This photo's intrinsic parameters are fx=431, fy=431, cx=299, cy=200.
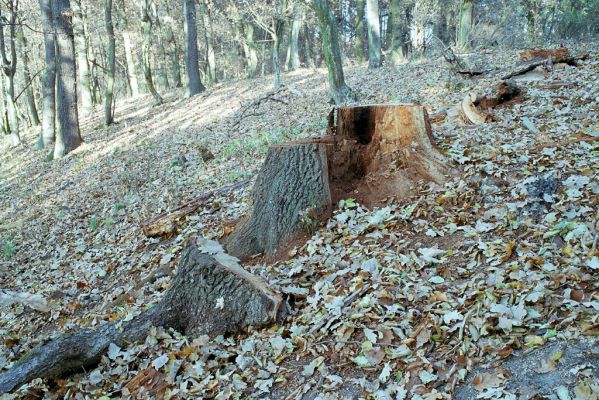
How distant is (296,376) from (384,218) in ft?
6.69

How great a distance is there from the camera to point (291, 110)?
40.3 feet

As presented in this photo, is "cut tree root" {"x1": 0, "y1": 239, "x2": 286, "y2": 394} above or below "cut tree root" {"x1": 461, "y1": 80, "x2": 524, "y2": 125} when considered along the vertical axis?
below

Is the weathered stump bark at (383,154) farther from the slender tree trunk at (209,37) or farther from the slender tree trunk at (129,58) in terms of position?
the slender tree trunk at (209,37)

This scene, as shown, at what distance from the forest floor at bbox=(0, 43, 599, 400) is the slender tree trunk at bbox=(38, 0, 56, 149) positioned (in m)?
9.11

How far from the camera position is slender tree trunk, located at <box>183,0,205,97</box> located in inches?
760

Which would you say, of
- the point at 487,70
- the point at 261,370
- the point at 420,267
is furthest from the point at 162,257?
the point at 487,70

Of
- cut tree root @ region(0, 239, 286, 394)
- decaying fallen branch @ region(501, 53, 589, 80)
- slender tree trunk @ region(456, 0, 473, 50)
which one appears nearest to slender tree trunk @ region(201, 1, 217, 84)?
slender tree trunk @ region(456, 0, 473, 50)

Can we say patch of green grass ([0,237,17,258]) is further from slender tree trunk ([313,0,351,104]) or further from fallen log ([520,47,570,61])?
fallen log ([520,47,570,61])

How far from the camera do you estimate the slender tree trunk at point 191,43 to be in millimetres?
19312

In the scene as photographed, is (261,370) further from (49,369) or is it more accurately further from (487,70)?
(487,70)

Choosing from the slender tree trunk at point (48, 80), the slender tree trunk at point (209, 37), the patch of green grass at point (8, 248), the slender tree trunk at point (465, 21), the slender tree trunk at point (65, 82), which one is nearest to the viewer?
the patch of green grass at point (8, 248)

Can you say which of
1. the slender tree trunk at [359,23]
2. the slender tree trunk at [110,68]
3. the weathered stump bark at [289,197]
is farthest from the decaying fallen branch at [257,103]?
the slender tree trunk at [359,23]

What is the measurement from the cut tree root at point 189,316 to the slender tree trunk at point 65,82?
1210 cm

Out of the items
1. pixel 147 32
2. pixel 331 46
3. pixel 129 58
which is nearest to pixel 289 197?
pixel 331 46
